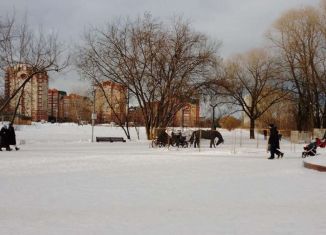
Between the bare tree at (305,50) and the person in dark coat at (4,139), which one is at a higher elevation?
the bare tree at (305,50)

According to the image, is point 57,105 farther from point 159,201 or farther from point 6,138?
point 159,201

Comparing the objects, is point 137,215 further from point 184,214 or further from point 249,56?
point 249,56

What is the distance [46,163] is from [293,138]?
29.4 m

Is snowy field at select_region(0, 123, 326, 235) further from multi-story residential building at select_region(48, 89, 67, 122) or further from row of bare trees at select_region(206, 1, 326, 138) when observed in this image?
multi-story residential building at select_region(48, 89, 67, 122)

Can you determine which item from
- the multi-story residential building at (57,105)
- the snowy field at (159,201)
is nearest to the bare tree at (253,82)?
the snowy field at (159,201)

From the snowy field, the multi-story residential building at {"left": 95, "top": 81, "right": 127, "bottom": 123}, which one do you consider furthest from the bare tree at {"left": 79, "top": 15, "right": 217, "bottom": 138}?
the snowy field

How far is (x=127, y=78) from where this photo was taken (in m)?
46.5

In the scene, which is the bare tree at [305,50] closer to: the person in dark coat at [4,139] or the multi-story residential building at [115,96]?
the multi-story residential building at [115,96]

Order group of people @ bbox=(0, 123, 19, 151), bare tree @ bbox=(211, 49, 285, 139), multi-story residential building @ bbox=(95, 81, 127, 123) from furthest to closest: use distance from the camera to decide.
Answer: bare tree @ bbox=(211, 49, 285, 139), multi-story residential building @ bbox=(95, 81, 127, 123), group of people @ bbox=(0, 123, 19, 151)

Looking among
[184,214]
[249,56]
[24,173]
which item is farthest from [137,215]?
[249,56]

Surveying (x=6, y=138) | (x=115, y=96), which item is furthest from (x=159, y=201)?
(x=115, y=96)

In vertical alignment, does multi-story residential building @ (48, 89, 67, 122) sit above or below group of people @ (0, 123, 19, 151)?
above

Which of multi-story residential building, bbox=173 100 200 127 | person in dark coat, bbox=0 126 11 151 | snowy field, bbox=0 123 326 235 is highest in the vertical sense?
multi-story residential building, bbox=173 100 200 127

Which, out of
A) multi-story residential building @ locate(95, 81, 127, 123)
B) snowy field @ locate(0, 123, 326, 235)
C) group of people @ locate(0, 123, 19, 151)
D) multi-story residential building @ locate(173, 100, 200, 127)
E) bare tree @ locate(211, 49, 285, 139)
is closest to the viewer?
snowy field @ locate(0, 123, 326, 235)
